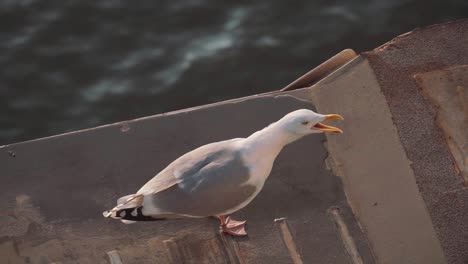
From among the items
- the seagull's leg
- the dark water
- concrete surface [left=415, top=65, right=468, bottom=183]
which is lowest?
the seagull's leg

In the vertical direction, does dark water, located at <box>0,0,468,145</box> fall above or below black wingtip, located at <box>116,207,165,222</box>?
above

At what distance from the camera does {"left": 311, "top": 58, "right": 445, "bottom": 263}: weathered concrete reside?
13.9 ft

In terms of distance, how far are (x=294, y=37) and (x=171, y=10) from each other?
4.52 ft

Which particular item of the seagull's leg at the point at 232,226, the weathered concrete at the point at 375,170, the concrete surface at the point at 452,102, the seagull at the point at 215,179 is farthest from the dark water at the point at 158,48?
the seagull at the point at 215,179

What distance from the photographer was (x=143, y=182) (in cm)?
453

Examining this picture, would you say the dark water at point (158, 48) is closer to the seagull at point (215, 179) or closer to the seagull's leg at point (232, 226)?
the seagull's leg at point (232, 226)

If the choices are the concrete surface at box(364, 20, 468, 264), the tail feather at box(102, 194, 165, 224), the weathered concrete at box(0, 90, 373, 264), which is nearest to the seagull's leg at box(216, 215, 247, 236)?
the weathered concrete at box(0, 90, 373, 264)

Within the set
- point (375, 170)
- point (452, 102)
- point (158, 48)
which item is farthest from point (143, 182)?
point (158, 48)

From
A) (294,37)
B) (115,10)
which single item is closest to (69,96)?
(115,10)

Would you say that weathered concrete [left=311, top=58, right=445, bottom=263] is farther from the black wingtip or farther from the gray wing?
the black wingtip

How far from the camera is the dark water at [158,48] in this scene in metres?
6.95

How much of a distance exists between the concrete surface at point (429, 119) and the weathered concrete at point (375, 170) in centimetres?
6

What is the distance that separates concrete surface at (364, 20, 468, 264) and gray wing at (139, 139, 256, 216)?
50.9 inches

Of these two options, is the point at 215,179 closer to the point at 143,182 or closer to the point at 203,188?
the point at 203,188
